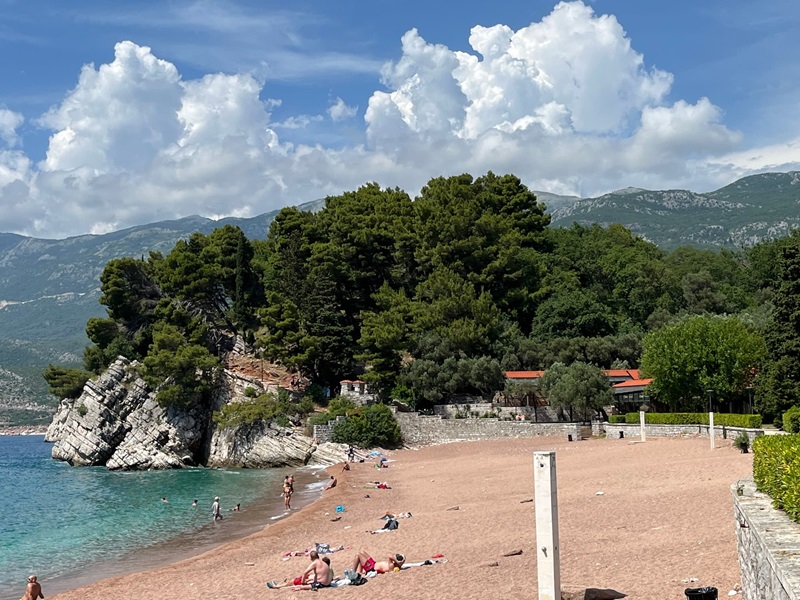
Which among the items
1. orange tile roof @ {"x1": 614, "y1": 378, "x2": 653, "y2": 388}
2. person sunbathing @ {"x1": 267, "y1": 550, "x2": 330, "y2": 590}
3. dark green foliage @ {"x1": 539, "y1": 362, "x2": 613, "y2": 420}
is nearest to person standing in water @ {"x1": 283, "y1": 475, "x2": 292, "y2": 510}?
person sunbathing @ {"x1": 267, "y1": 550, "x2": 330, "y2": 590}

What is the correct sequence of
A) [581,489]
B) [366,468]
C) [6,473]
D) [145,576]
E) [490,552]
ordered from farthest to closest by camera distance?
[6,473] < [366,468] < [581,489] < [145,576] < [490,552]

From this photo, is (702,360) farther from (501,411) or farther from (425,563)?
(425,563)

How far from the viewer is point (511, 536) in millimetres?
17375

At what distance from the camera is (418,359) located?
5116 cm

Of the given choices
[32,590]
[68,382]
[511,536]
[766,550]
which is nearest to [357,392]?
[68,382]

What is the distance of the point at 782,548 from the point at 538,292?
5110 centimetres

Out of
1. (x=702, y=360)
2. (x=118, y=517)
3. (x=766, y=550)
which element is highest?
(x=702, y=360)

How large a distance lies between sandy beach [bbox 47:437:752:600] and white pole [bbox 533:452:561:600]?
1.59m

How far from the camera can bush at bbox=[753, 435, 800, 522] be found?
356 inches

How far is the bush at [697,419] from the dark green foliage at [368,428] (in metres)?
14.0

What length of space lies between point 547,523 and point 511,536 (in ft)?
25.4

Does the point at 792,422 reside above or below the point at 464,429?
above

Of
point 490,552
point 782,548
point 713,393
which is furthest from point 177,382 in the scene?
point 782,548

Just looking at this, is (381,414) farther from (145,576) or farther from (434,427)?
(145,576)
